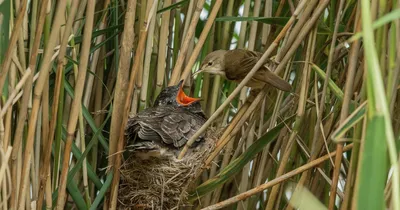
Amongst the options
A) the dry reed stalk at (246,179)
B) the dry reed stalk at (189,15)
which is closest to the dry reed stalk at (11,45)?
the dry reed stalk at (189,15)

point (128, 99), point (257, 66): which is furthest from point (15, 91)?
point (257, 66)

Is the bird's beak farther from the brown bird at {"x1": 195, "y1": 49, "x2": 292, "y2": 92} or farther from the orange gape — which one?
the brown bird at {"x1": 195, "y1": 49, "x2": 292, "y2": 92}

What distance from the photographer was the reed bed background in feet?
5.53

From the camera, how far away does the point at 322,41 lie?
2230 mm

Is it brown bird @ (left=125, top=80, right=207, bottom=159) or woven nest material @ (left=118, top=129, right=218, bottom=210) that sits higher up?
Answer: brown bird @ (left=125, top=80, right=207, bottom=159)

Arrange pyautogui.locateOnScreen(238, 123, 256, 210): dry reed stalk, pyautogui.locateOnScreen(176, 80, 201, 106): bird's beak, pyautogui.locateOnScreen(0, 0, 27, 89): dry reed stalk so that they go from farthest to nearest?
pyautogui.locateOnScreen(176, 80, 201, 106): bird's beak, pyautogui.locateOnScreen(238, 123, 256, 210): dry reed stalk, pyautogui.locateOnScreen(0, 0, 27, 89): dry reed stalk

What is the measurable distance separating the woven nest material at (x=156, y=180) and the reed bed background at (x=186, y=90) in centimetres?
9

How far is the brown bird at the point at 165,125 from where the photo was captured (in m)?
2.26

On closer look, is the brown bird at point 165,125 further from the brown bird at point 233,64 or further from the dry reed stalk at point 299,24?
the dry reed stalk at point 299,24

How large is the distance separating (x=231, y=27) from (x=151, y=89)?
374 mm

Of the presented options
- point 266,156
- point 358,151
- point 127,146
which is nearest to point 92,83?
point 127,146

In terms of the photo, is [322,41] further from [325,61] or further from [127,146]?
[127,146]

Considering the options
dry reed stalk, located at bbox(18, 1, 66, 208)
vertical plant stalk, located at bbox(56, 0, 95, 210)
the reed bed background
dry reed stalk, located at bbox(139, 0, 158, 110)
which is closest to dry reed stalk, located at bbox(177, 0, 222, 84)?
the reed bed background

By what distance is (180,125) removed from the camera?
2.54 meters
